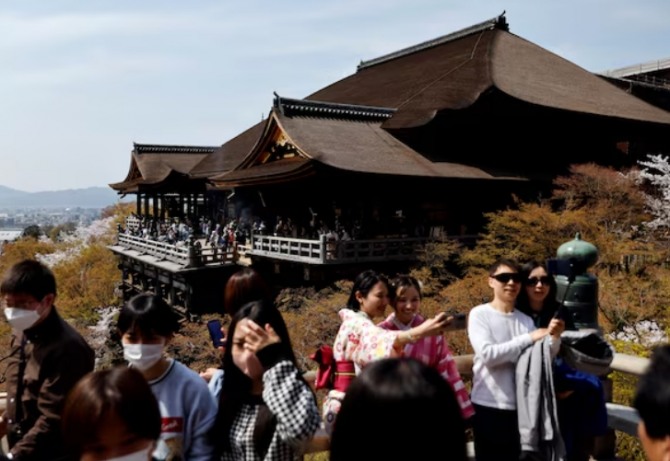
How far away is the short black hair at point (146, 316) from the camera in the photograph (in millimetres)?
2104

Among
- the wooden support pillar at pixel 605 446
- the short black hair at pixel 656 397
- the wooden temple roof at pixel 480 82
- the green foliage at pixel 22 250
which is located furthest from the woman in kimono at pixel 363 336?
the green foliage at pixel 22 250

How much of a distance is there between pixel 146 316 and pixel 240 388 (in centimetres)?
45

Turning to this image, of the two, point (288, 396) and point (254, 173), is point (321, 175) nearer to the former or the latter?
point (254, 173)

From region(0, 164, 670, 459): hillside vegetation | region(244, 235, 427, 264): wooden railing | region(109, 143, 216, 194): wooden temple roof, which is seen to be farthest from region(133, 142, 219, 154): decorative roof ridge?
region(244, 235, 427, 264): wooden railing

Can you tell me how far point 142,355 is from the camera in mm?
2086

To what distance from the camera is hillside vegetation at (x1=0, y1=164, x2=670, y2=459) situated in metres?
9.87

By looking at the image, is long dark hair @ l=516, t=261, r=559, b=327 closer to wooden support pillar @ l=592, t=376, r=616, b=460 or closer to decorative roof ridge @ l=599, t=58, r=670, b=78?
wooden support pillar @ l=592, t=376, r=616, b=460

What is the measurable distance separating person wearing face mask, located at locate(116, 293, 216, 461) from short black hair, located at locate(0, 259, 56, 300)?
39 cm

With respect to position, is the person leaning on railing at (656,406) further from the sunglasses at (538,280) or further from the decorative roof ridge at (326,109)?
the decorative roof ridge at (326,109)

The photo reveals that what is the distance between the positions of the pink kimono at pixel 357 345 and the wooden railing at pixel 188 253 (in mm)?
14897

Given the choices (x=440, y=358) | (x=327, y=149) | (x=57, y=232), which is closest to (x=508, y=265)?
(x=440, y=358)

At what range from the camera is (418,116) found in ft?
56.3

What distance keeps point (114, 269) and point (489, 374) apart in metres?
30.7

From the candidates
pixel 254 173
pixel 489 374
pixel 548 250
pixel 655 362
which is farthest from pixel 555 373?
pixel 254 173
